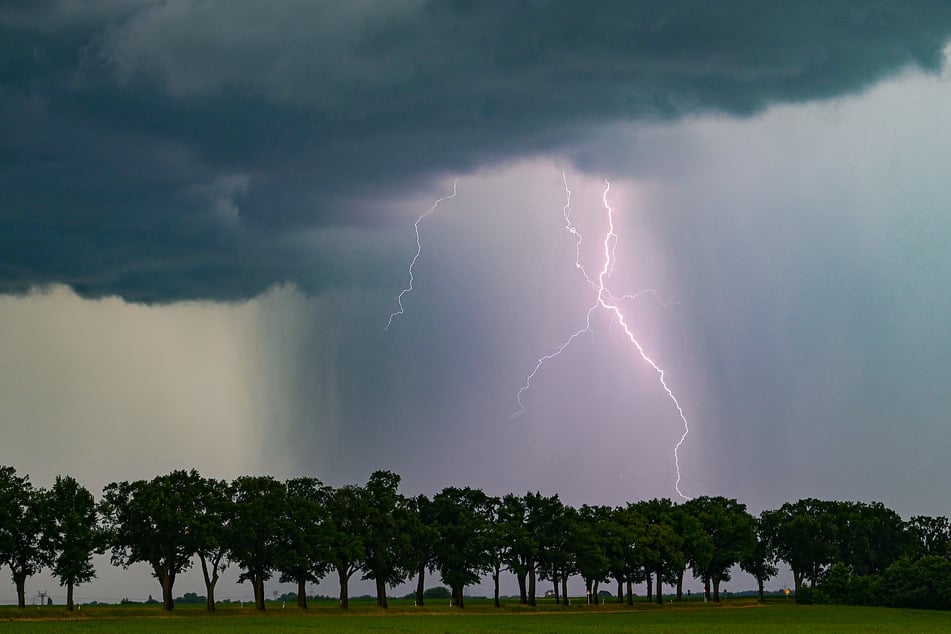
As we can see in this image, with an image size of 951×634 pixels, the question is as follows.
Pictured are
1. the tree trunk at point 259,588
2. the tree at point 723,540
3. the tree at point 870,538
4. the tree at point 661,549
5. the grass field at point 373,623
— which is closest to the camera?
the grass field at point 373,623

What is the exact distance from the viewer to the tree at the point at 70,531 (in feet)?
347

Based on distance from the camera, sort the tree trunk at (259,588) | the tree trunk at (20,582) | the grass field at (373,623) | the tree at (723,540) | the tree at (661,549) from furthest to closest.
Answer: the tree at (723,540), the tree at (661,549), the tree trunk at (259,588), the tree trunk at (20,582), the grass field at (373,623)

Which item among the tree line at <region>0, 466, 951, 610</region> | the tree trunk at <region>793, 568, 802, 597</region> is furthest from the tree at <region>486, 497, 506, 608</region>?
the tree trunk at <region>793, 568, 802, 597</region>

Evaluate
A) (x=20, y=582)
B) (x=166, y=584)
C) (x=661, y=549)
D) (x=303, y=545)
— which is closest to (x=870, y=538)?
(x=661, y=549)

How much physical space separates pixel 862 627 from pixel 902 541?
109 m

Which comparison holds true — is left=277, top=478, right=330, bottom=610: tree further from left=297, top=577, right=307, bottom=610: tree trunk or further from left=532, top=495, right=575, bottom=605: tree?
left=532, top=495, right=575, bottom=605: tree

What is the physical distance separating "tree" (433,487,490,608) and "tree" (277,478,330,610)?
1908 cm

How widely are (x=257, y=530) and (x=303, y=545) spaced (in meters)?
5.59

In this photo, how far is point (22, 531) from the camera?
107 m

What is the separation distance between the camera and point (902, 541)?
7657 inches

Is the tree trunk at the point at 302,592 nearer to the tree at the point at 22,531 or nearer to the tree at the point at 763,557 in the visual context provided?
the tree at the point at 22,531

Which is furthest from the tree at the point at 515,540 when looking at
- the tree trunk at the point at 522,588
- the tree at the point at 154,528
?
the tree at the point at 154,528

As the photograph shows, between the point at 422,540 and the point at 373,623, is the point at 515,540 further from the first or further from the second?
the point at 373,623

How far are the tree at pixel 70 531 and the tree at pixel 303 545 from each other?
20993 mm
